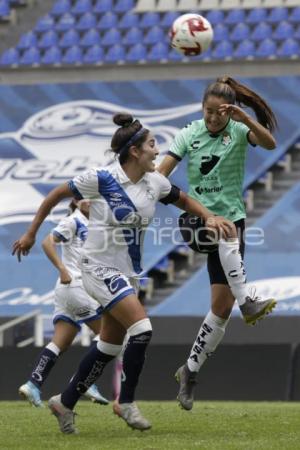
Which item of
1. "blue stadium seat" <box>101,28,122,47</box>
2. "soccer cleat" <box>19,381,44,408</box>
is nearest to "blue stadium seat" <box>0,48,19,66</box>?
"blue stadium seat" <box>101,28,122,47</box>

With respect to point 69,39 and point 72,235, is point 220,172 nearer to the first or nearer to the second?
point 72,235

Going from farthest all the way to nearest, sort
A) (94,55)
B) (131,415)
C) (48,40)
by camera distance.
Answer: (48,40), (94,55), (131,415)

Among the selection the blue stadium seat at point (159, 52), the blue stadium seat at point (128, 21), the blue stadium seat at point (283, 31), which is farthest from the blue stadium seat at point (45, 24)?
the blue stadium seat at point (283, 31)

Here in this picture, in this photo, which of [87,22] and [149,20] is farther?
[87,22]

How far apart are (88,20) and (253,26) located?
139 inches

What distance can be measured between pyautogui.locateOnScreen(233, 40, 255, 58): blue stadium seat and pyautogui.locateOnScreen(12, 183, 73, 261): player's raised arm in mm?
15662

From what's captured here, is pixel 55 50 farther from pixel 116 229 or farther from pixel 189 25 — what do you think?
pixel 116 229

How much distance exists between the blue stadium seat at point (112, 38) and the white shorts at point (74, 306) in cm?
1324

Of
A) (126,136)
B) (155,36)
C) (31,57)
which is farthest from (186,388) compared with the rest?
(31,57)

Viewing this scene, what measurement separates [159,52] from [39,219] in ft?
53.3

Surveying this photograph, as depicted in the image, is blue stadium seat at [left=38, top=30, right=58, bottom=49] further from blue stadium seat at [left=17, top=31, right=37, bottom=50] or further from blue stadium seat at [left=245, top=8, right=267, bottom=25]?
blue stadium seat at [left=245, top=8, right=267, bottom=25]

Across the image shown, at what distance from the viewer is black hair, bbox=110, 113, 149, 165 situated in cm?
730

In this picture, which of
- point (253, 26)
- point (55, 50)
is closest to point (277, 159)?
point (253, 26)

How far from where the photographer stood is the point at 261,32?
22812 millimetres
